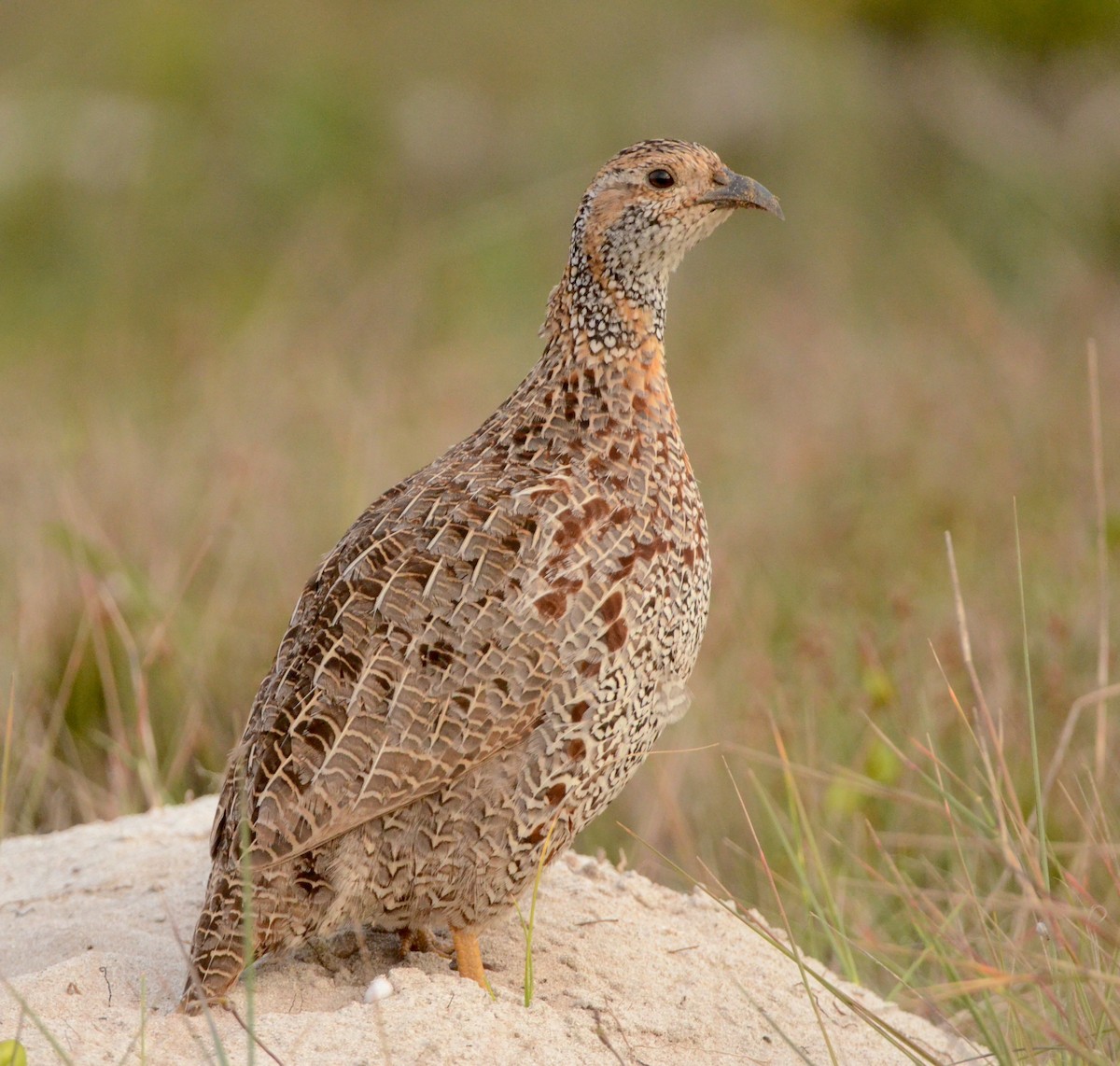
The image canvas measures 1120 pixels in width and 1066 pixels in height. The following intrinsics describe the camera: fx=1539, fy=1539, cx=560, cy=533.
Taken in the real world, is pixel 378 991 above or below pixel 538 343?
below

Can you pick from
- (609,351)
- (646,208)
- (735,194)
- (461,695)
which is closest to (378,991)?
(461,695)

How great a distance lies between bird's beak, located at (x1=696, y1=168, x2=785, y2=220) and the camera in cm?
383

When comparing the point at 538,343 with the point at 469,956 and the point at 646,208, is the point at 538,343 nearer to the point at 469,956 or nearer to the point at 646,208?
the point at 646,208

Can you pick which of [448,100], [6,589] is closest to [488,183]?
[448,100]

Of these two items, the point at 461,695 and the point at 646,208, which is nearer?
the point at 461,695

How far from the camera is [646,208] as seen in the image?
12.3 ft

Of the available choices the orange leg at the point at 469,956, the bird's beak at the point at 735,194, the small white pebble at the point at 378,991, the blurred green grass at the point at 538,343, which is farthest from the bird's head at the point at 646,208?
the small white pebble at the point at 378,991

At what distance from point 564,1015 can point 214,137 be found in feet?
42.5

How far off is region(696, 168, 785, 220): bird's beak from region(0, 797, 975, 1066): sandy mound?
179 centimetres

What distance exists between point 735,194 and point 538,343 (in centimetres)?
670

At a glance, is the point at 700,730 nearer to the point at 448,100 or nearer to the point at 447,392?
the point at 447,392

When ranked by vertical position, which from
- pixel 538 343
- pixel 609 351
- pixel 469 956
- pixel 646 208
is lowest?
→ pixel 469 956

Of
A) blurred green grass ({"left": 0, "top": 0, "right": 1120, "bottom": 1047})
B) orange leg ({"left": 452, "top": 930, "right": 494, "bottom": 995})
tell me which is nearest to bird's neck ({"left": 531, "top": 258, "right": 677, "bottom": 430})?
blurred green grass ({"left": 0, "top": 0, "right": 1120, "bottom": 1047})

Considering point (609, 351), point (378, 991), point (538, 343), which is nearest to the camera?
point (378, 991)
